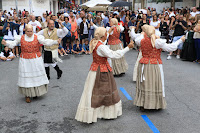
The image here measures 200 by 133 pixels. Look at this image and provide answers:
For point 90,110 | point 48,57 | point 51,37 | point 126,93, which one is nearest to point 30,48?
point 51,37

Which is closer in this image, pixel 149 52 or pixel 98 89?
pixel 98 89

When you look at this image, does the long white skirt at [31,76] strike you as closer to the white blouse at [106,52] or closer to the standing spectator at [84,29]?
the white blouse at [106,52]

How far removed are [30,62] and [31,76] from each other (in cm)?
34

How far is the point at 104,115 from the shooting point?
196 inches

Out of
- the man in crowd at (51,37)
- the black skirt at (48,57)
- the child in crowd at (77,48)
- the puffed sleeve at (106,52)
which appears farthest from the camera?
the child in crowd at (77,48)

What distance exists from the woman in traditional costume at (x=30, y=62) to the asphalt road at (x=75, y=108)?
1.15 ft

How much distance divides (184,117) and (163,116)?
0.42 meters

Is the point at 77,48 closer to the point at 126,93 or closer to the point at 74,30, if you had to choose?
the point at 74,30

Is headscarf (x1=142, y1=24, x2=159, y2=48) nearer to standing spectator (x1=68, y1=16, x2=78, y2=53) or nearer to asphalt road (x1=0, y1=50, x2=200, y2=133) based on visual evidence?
asphalt road (x1=0, y1=50, x2=200, y2=133)

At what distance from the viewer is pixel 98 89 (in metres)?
4.84

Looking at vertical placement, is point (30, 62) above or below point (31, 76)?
above

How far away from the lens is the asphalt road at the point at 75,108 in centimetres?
474

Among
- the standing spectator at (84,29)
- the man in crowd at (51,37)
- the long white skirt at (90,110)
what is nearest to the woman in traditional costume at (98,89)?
the long white skirt at (90,110)

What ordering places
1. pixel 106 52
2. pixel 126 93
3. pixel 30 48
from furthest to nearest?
pixel 126 93, pixel 30 48, pixel 106 52
